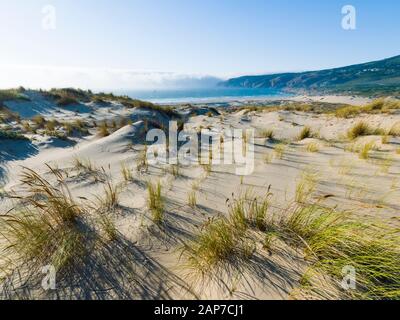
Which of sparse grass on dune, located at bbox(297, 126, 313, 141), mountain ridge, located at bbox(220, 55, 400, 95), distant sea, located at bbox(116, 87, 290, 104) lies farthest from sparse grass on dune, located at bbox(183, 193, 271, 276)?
mountain ridge, located at bbox(220, 55, 400, 95)

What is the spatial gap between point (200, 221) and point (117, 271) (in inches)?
36.6

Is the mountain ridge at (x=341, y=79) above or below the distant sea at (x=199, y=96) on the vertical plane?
above

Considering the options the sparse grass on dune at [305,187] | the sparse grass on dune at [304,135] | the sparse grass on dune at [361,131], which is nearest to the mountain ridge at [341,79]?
the sparse grass on dune at [361,131]

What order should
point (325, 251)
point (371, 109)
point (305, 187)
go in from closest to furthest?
point (325, 251) < point (305, 187) < point (371, 109)

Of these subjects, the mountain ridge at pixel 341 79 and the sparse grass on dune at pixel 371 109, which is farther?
the mountain ridge at pixel 341 79

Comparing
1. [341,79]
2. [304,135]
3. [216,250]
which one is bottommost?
[216,250]

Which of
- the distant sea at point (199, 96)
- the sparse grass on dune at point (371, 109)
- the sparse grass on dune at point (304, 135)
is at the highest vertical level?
the distant sea at point (199, 96)

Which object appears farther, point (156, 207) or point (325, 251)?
point (156, 207)

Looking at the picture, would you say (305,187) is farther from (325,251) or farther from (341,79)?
(341,79)

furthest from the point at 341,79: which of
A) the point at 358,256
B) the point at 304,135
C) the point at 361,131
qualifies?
the point at 358,256

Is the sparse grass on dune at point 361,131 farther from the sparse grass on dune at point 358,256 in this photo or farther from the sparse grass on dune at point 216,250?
the sparse grass on dune at point 216,250

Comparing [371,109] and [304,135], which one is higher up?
[371,109]

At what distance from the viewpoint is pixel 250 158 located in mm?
4605

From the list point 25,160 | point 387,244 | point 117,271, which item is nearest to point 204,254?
point 117,271
